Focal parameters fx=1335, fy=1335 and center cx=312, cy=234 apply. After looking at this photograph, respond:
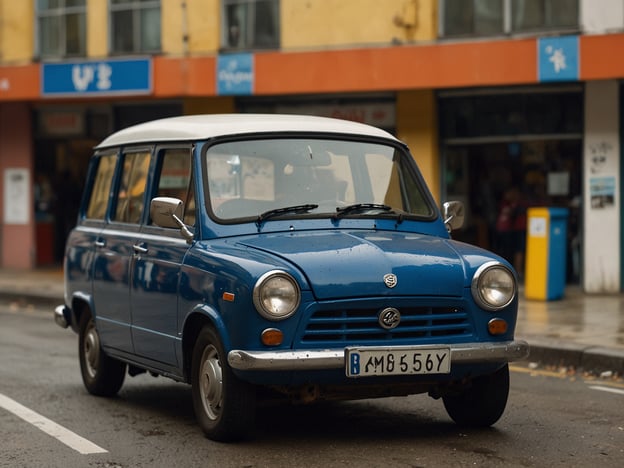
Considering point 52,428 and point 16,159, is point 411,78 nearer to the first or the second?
point 16,159

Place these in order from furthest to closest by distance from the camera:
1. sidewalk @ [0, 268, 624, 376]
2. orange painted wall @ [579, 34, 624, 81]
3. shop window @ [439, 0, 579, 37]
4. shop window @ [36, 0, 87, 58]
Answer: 1. shop window @ [36, 0, 87, 58]
2. shop window @ [439, 0, 579, 37]
3. orange painted wall @ [579, 34, 624, 81]
4. sidewalk @ [0, 268, 624, 376]

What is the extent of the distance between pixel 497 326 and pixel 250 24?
49.3ft

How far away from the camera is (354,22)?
2027 centimetres

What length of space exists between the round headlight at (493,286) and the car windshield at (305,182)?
99cm

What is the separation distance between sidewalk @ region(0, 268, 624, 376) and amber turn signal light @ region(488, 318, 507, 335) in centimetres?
393

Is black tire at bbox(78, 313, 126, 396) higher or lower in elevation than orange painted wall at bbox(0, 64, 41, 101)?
lower

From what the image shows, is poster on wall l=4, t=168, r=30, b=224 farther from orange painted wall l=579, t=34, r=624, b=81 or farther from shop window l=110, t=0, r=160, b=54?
orange painted wall l=579, t=34, r=624, b=81

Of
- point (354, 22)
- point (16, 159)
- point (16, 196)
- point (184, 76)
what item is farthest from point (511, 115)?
point (16, 196)

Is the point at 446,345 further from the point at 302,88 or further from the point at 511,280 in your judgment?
the point at 302,88

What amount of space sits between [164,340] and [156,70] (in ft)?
46.3

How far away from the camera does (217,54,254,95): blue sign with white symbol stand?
67.7 ft

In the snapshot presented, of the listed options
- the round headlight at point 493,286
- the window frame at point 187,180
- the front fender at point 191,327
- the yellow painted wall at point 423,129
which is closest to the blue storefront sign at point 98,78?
the yellow painted wall at point 423,129

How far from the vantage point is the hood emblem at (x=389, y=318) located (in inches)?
272

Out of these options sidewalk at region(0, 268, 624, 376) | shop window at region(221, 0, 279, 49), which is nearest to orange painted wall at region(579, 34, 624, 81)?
sidewalk at region(0, 268, 624, 376)
